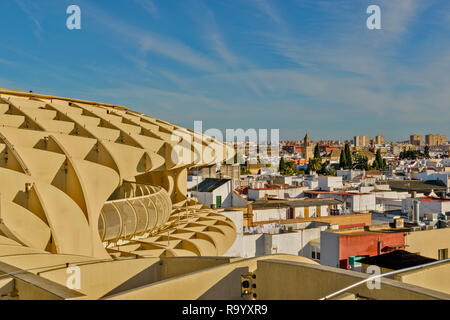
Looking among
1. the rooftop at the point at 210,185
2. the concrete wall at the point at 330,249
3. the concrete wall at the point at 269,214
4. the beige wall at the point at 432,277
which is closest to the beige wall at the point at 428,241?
the concrete wall at the point at 330,249

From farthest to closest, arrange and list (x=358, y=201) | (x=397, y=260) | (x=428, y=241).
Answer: (x=358, y=201) < (x=428, y=241) < (x=397, y=260)

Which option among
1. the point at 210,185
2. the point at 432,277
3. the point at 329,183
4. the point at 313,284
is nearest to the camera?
the point at 313,284

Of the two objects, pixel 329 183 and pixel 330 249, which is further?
pixel 329 183

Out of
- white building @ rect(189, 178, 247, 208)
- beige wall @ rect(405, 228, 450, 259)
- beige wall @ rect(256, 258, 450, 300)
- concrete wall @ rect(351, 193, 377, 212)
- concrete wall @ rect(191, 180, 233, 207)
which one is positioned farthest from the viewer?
concrete wall @ rect(351, 193, 377, 212)

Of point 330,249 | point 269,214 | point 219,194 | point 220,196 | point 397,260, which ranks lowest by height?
point 330,249

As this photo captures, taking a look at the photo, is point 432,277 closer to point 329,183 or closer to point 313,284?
point 313,284

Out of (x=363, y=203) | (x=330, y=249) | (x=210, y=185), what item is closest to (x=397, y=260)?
(x=330, y=249)

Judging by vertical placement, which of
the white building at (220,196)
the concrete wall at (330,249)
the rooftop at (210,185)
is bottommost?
the concrete wall at (330,249)

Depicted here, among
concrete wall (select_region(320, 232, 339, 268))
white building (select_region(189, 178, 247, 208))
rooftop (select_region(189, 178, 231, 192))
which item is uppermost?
rooftop (select_region(189, 178, 231, 192))

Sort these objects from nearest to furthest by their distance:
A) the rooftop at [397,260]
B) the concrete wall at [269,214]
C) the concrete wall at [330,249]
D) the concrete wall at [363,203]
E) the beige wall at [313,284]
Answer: the beige wall at [313,284] < the rooftop at [397,260] < the concrete wall at [330,249] < the concrete wall at [269,214] < the concrete wall at [363,203]

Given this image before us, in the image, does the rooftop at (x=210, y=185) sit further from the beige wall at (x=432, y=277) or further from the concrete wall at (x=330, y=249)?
the beige wall at (x=432, y=277)

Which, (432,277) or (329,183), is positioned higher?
(329,183)

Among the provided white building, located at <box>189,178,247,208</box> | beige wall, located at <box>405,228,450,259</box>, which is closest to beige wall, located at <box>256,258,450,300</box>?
beige wall, located at <box>405,228,450,259</box>

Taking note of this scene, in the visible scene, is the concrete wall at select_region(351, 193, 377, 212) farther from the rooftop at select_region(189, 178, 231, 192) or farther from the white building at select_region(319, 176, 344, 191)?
the white building at select_region(319, 176, 344, 191)
